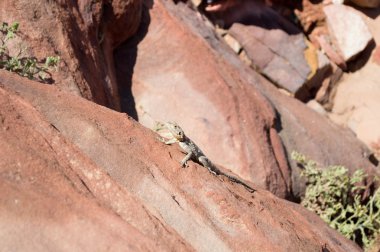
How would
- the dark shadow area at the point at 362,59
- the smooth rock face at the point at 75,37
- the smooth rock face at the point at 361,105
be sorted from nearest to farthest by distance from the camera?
the smooth rock face at the point at 75,37 < the smooth rock face at the point at 361,105 < the dark shadow area at the point at 362,59

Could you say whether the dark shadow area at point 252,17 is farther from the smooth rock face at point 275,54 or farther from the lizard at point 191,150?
the lizard at point 191,150

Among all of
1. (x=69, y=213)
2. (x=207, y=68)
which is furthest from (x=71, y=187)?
(x=207, y=68)

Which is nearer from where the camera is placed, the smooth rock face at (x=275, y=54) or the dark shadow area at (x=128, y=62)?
the dark shadow area at (x=128, y=62)

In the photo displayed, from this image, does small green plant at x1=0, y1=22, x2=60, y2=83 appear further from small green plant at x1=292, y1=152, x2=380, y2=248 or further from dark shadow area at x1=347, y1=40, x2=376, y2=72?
dark shadow area at x1=347, y1=40, x2=376, y2=72

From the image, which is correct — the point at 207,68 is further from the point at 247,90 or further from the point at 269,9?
the point at 269,9

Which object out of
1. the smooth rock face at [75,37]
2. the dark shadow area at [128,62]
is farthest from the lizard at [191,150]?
the dark shadow area at [128,62]

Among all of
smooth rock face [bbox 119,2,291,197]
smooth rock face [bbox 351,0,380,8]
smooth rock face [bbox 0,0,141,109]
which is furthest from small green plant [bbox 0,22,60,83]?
smooth rock face [bbox 351,0,380,8]
